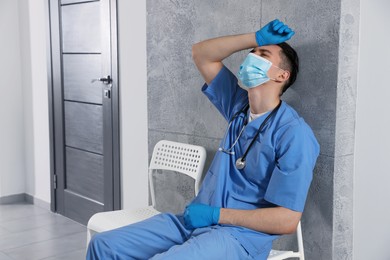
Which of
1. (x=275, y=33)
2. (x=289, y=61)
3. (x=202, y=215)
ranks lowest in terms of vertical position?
(x=202, y=215)

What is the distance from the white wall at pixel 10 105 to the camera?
14.5ft

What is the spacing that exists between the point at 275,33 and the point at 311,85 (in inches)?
11.2

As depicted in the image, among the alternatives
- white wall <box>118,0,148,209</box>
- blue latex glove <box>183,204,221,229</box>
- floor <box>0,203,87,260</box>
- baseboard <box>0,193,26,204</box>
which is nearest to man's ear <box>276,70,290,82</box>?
blue latex glove <box>183,204,221,229</box>

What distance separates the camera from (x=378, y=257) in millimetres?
2398

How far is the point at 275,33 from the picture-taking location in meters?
2.11

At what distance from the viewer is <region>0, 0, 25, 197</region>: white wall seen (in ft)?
14.5

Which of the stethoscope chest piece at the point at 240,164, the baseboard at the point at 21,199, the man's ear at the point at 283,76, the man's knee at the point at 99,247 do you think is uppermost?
the man's ear at the point at 283,76

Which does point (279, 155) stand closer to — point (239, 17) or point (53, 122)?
point (239, 17)

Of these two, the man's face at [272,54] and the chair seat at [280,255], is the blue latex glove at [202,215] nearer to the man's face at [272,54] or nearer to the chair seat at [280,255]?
the chair seat at [280,255]

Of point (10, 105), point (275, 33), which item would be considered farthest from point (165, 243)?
point (10, 105)

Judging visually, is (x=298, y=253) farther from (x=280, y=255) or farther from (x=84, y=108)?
(x=84, y=108)

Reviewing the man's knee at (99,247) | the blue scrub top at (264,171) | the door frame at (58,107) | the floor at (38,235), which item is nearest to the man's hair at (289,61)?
the blue scrub top at (264,171)

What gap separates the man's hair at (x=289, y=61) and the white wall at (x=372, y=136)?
0.86ft

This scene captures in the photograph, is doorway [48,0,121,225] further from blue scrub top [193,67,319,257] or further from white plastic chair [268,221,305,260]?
white plastic chair [268,221,305,260]
